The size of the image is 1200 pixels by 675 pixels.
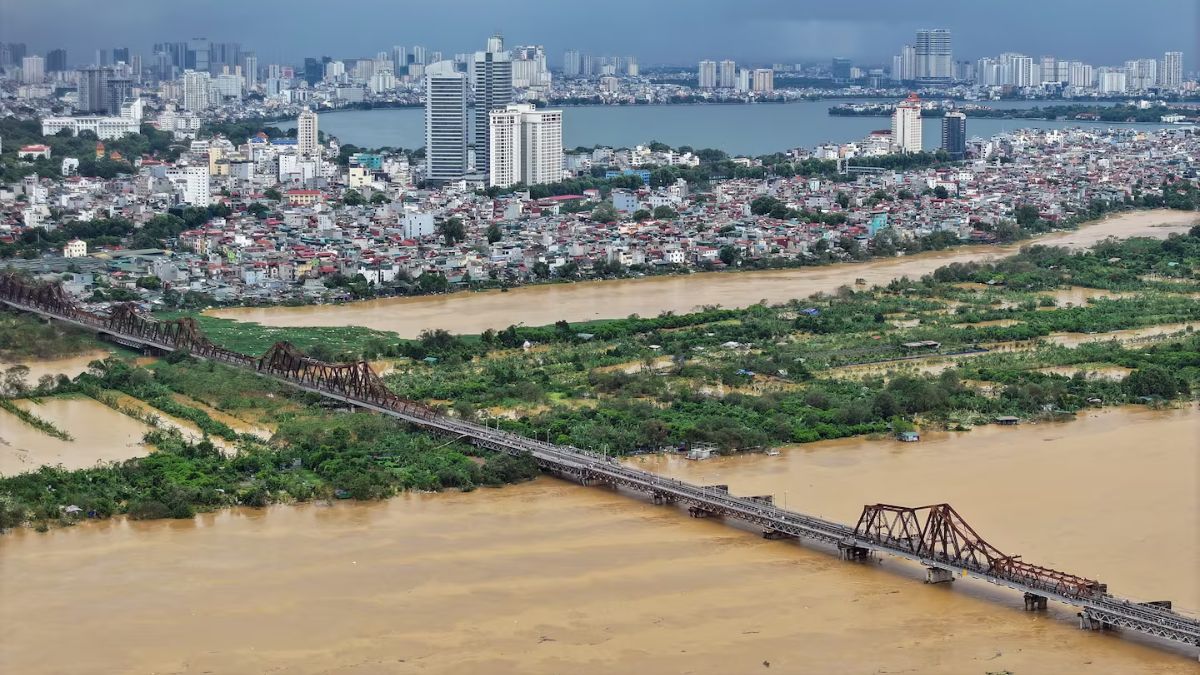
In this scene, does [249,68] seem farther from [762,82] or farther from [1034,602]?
[1034,602]

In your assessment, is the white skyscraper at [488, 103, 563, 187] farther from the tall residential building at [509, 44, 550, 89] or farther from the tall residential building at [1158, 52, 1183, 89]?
the tall residential building at [1158, 52, 1183, 89]

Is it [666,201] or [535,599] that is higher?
[666,201]

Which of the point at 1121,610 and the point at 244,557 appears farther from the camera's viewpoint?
the point at 244,557

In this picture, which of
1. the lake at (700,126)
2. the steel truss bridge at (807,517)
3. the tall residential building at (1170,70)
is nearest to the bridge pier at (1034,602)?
the steel truss bridge at (807,517)

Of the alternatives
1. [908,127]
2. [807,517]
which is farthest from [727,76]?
[807,517]

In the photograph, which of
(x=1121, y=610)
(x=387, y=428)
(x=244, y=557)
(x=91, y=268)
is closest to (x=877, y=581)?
(x=1121, y=610)

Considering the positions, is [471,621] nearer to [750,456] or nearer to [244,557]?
[244,557]

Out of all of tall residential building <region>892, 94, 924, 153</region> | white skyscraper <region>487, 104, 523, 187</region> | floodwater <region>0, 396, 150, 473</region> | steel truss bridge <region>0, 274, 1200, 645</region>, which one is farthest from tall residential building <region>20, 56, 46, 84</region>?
floodwater <region>0, 396, 150, 473</region>
